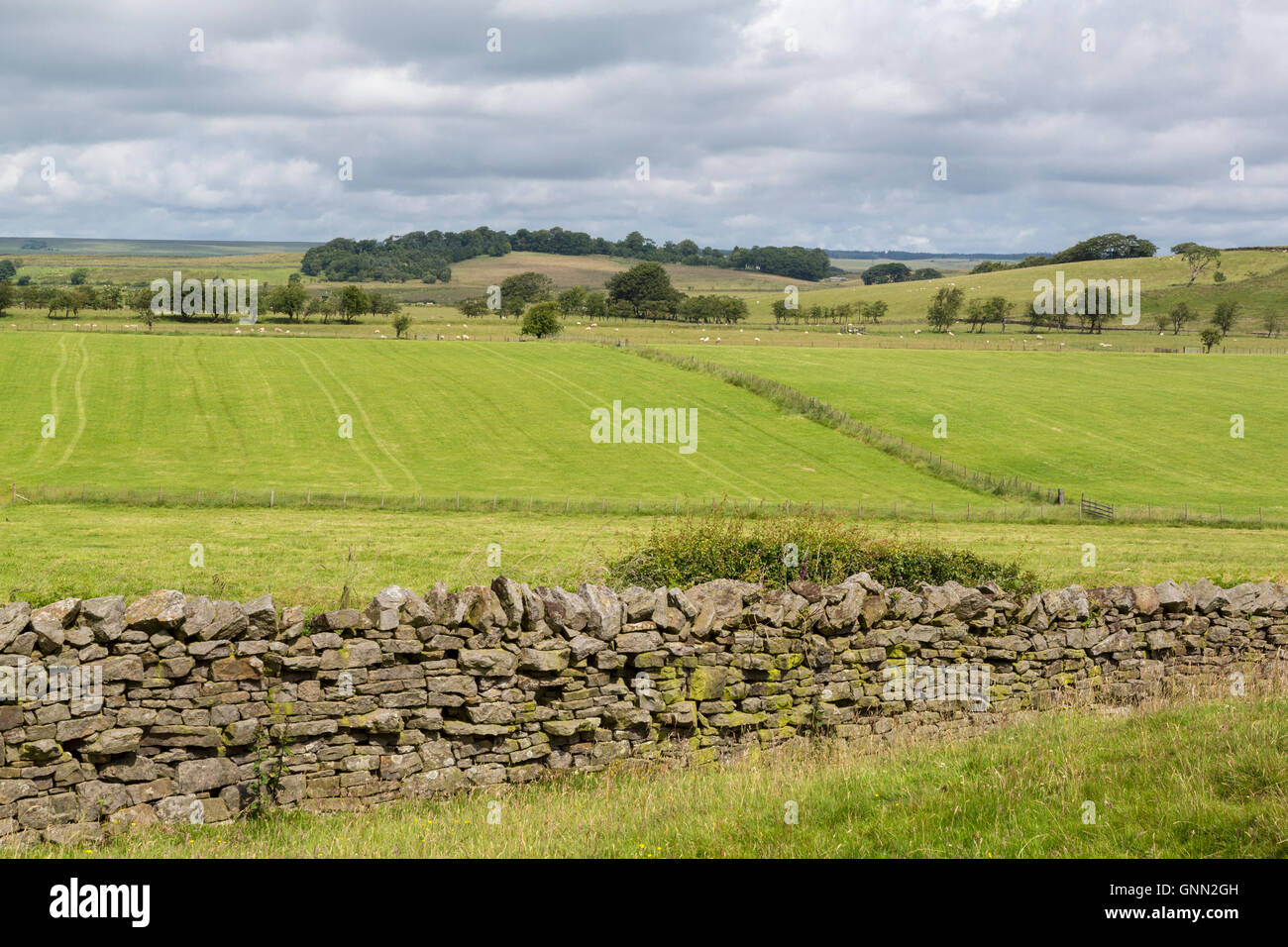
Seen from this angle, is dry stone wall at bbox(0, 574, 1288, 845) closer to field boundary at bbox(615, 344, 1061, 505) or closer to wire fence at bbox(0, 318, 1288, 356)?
field boundary at bbox(615, 344, 1061, 505)

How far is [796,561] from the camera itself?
52.6ft

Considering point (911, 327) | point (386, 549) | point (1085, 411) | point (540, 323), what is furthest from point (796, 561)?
point (911, 327)

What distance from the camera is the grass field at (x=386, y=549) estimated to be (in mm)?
23281

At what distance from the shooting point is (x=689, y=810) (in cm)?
929

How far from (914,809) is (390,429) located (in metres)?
62.8

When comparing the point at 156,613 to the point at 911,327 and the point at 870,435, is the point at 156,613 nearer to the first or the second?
the point at 870,435

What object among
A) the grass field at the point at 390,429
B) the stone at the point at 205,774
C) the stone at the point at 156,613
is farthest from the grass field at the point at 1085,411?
the stone at the point at 156,613

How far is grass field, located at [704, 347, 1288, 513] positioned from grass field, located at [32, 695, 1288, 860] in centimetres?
4727

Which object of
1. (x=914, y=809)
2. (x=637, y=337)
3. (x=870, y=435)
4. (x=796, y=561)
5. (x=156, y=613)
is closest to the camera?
(x=914, y=809)

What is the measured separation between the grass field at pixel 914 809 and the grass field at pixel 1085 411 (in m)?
47.3

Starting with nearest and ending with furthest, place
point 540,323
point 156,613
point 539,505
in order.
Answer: point 156,613 → point 539,505 → point 540,323

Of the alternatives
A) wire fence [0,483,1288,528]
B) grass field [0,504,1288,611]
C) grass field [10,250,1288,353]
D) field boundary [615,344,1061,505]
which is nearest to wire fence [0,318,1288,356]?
grass field [10,250,1288,353]
